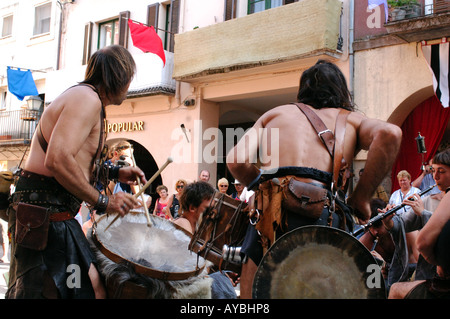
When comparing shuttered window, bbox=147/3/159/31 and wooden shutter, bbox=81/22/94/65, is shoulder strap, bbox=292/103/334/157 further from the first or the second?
wooden shutter, bbox=81/22/94/65

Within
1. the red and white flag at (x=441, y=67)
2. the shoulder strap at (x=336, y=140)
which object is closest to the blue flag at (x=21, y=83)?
the red and white flag at (x=441, y=67)

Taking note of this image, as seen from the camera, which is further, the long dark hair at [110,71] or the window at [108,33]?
the window at [108,33]

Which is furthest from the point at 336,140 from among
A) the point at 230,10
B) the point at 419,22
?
the point at 230,10

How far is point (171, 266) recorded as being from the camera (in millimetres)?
3068

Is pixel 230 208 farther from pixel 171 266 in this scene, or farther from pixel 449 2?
pixel 449 2

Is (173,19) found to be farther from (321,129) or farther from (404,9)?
(321,129)

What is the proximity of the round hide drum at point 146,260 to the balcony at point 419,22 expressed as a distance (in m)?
8.17

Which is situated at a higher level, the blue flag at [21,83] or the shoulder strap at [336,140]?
the blue flag at [21,83]

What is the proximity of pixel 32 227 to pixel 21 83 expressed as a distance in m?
16.3

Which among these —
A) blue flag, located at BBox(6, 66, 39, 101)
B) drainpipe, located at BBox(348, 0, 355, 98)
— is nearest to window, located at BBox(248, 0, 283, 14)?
drainpipe, located at BBox(348, 0, 355, 98)

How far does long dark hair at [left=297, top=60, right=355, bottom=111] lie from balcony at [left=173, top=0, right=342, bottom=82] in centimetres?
836

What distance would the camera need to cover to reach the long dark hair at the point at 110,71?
3.07 metres

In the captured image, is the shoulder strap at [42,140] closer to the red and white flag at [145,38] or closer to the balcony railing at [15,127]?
the red and white flag at [145,38]

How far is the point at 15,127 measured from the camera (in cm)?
2155
